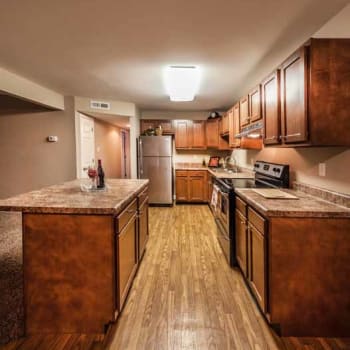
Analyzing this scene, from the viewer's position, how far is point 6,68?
3.45 m

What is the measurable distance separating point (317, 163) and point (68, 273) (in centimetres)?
222

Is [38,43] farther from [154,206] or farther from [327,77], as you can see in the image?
[154,206]

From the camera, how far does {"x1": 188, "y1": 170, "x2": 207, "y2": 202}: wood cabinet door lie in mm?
6625

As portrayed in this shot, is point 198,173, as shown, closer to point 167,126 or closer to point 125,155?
point 167,126

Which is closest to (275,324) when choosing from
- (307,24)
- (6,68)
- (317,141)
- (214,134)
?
(317,141)

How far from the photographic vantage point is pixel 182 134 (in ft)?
22.6

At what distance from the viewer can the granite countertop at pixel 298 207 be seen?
1886mm

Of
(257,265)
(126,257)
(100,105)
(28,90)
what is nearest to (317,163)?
(257,265)

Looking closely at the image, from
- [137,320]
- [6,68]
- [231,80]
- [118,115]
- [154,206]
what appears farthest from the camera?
[154,206]

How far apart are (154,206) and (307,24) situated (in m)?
4.89

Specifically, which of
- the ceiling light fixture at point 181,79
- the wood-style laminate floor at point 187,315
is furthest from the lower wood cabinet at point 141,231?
the ceiling light fixture at point 181,79

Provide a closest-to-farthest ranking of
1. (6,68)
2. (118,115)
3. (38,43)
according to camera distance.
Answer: (38,43) → (6,68) → (118,115)

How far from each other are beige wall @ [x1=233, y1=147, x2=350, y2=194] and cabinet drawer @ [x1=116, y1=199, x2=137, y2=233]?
1.64 metres

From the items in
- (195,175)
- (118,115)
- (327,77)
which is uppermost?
(118,115)
